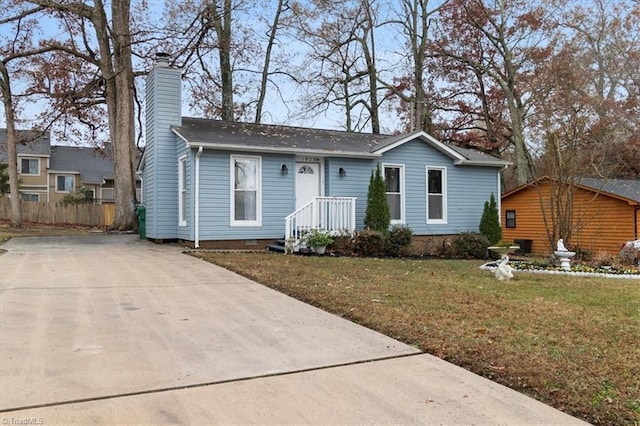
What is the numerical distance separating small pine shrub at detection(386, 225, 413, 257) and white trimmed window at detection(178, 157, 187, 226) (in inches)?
213

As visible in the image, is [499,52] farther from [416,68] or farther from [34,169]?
[34,169]

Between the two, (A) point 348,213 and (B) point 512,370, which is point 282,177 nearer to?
(A) point 348,213

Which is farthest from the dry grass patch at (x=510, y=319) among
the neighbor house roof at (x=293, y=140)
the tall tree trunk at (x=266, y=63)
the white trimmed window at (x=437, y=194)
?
the tall tree trunk at (x=266, y=63)

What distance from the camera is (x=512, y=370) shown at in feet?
12.4

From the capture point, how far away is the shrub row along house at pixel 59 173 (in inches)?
1447

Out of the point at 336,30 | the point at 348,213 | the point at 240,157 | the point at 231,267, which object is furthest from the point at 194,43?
the point at 231,267

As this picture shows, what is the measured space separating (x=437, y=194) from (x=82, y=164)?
1306 inches

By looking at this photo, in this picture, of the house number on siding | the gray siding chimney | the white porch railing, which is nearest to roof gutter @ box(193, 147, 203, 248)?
the gray siding chimney

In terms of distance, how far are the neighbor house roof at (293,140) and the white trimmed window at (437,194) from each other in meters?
0.65

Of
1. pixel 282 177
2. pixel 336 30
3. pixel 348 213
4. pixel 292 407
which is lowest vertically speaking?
pixel 292 407

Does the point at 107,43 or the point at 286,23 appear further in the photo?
the point at 286,23

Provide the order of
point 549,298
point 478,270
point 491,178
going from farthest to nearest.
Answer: point 491,178, point 478,270, point 549,298

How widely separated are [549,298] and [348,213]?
679cm

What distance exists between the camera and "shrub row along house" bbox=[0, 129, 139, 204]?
121 feet
